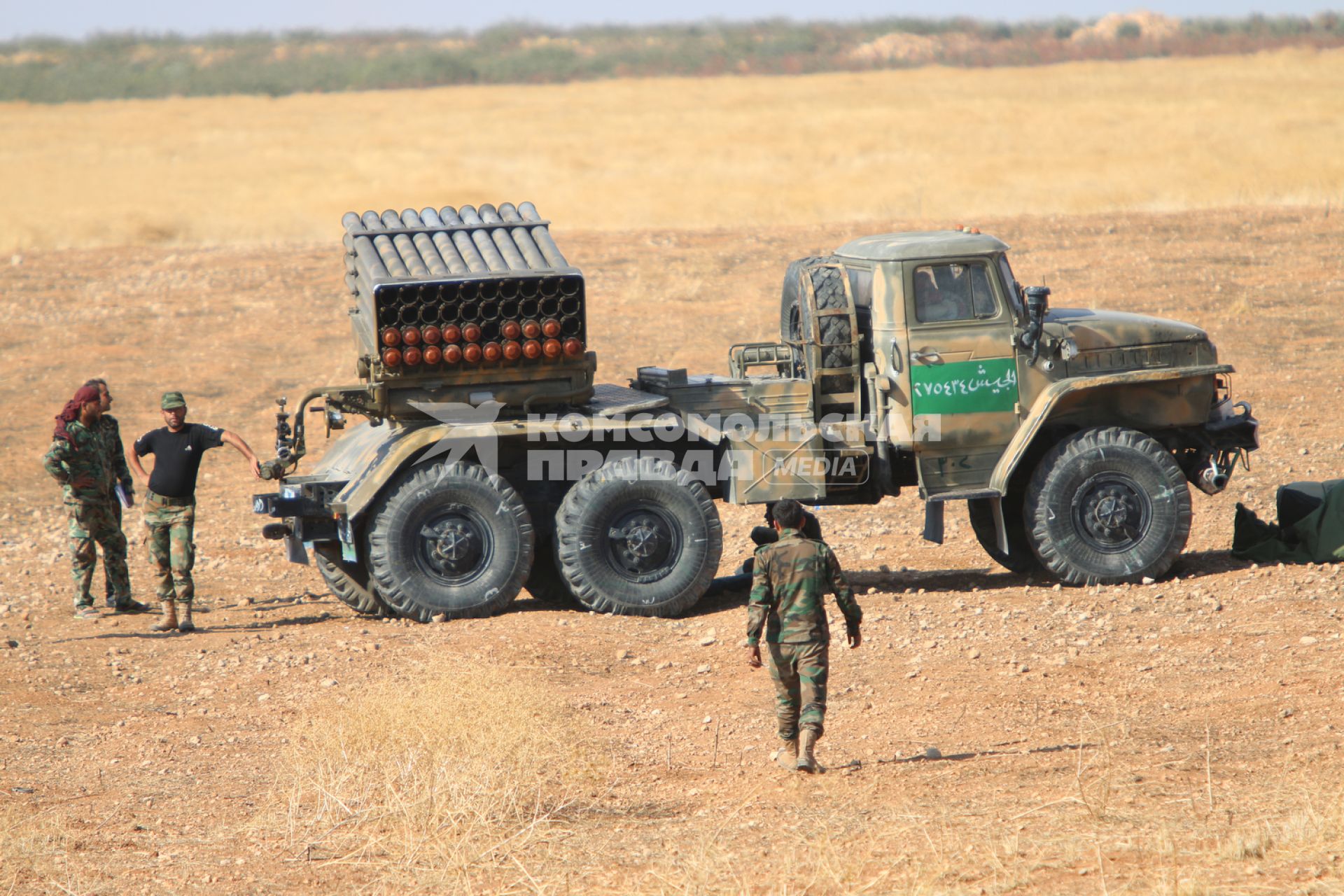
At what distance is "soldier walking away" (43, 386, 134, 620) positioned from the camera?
1162 cm

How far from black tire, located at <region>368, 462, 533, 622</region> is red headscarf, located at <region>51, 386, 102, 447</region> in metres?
2.49

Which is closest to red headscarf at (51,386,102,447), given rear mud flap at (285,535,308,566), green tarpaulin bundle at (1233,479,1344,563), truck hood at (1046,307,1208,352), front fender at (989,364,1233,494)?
rear mud flap at (285,535,308,566)

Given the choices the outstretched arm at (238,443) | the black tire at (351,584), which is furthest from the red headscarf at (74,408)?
the black tire at (351,584)

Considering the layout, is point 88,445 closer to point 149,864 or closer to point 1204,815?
point 149,864

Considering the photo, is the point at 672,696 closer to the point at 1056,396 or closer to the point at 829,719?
the point at 829,719

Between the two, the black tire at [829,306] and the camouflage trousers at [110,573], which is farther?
the camouflage trousers at [110,573]

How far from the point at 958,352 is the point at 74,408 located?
21.9ft

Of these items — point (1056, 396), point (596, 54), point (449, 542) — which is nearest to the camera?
point (449, 542)

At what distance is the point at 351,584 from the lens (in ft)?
39.1

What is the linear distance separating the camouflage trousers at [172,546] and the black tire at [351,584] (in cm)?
99

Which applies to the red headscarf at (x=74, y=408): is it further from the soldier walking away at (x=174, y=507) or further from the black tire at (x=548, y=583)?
the black tire at (x=548, y=583)

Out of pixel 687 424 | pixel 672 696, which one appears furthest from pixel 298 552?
pixel 672 696

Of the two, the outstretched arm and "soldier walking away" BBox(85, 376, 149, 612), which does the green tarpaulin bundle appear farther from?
"soldier walking away" BBox(85, 376, 149, 612)

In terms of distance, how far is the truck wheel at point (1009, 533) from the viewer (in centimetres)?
1212
